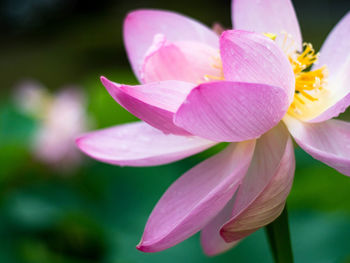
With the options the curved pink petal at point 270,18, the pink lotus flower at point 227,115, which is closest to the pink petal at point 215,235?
the pink lotus flower at point 227,115

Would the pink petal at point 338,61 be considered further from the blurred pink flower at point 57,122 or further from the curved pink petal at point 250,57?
the blurred pink flower at point 57,122

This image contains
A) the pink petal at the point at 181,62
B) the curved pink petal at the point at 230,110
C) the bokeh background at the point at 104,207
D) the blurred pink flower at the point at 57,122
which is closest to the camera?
the curved pink petal at the point at 230,110

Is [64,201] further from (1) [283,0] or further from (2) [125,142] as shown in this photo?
(1) [283,0]

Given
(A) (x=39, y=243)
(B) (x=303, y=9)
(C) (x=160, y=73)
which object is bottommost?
(B) (x=303, y=9)

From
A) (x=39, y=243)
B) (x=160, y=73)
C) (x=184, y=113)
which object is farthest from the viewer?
(x=39, y=243)

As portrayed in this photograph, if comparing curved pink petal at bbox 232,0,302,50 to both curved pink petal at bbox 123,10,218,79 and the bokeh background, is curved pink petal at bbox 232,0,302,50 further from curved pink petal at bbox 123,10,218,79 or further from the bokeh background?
the bokeh background

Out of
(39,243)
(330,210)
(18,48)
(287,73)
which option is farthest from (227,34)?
(18,48)

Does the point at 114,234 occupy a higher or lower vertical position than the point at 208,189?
lower

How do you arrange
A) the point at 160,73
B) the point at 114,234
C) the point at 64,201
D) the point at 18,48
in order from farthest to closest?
the point at 18,48 → the point at 64,201 → the point at 114,234 → the point at 160,73
